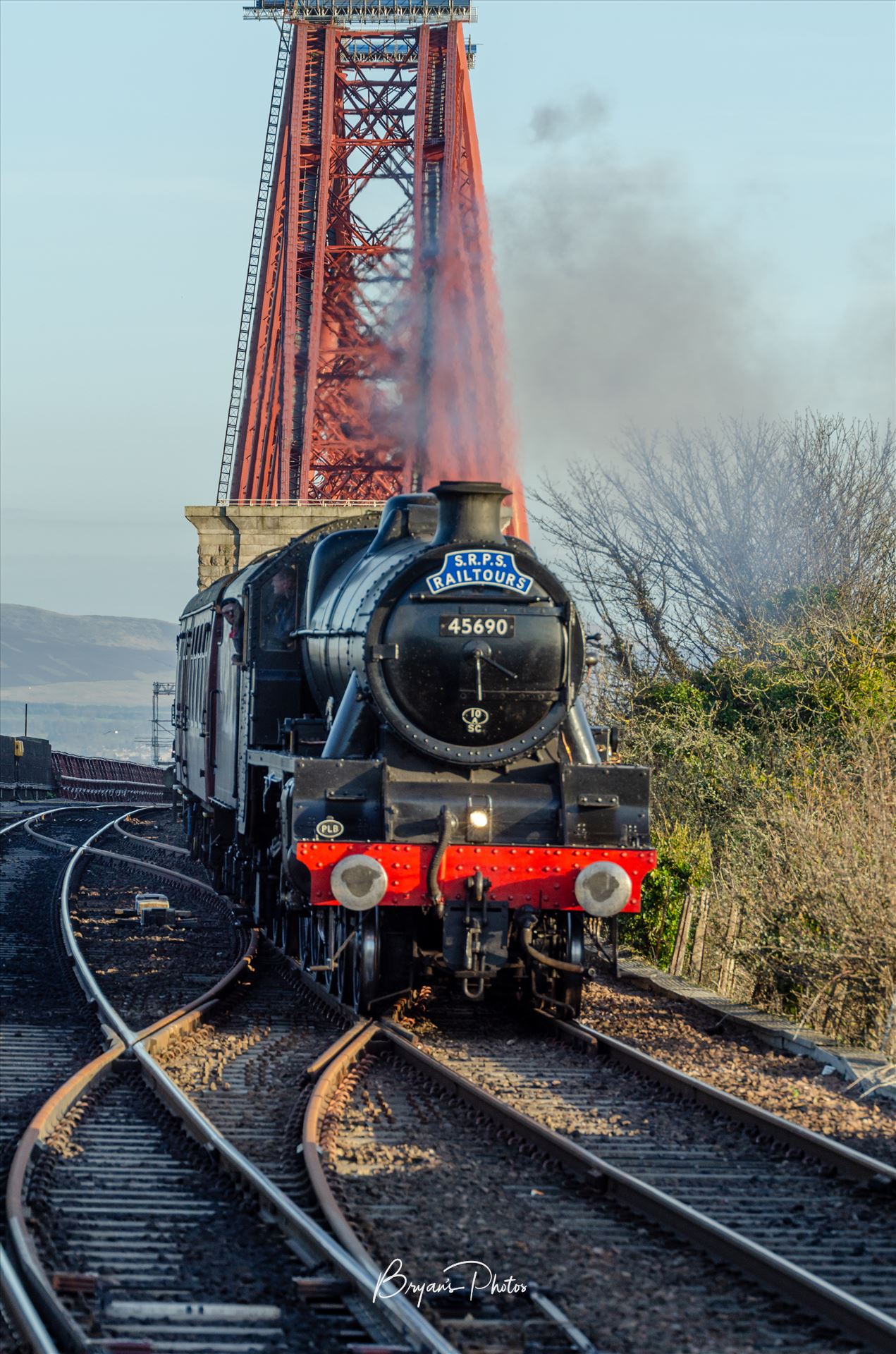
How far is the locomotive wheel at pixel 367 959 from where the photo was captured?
977 centimetres

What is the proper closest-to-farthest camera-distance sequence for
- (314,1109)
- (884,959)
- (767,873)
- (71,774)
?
1. (314,1109)
2. (884,959)
3. (767,873)
4. (71,774)

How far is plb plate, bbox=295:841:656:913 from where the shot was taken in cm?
945

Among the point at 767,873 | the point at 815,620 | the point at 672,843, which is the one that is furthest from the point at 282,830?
the point at 815,620

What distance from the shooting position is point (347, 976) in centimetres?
1048

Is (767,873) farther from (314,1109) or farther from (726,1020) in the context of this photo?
(314,1109)

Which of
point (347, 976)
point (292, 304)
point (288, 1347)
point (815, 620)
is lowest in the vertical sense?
point (288, 1347)

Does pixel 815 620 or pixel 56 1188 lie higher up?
pixel 815 620

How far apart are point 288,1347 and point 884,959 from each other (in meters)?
6.54

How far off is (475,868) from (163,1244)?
4274mm

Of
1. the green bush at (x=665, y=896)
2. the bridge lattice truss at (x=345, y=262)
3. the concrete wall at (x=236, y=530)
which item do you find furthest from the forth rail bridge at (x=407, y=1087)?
the bridge lattice truss at (x=345, y=262)

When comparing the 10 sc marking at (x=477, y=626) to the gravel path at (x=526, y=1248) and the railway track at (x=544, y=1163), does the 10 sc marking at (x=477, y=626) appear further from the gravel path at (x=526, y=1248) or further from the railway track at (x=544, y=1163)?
the gravel path at (x=526, y=1248)
